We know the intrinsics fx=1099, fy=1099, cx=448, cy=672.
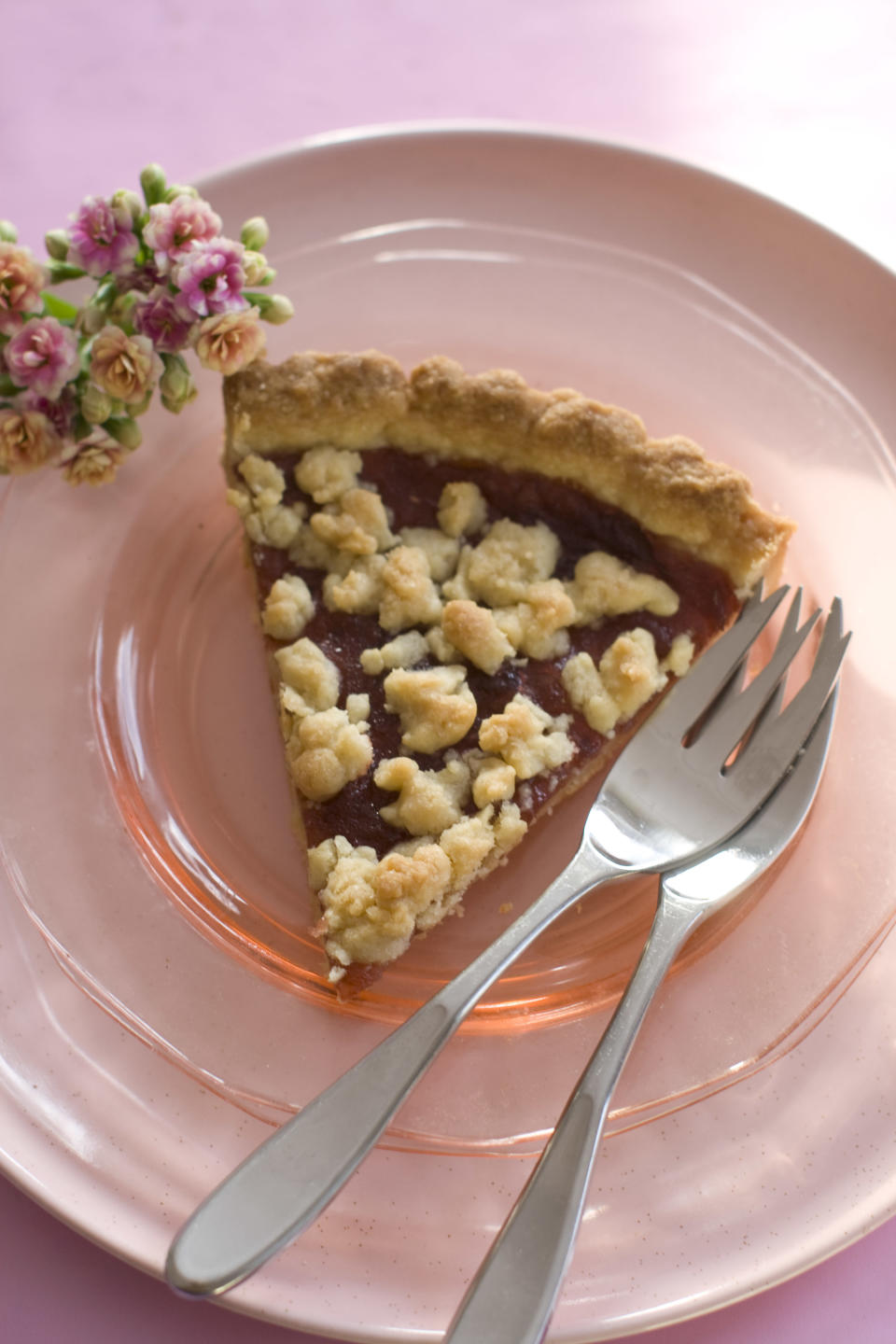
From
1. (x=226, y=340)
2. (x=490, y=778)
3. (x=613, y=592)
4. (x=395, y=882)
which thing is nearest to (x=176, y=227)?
(x=226, y=340)

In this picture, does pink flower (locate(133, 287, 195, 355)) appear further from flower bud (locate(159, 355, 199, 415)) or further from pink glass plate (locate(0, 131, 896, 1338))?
pink glass plate (locate(0, 131, 896, 1338))

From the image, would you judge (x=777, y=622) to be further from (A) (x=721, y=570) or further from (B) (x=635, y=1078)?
(B) (x=635, y=1078)

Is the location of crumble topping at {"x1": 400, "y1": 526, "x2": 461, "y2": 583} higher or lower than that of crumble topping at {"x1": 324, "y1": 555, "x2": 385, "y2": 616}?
higher

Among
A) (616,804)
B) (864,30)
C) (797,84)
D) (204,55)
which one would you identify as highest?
(864,30)

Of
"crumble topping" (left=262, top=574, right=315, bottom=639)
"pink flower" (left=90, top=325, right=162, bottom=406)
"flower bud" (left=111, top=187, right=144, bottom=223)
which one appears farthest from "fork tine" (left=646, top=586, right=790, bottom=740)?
"flower bud" (left=111, top=187, right=144, bottom=223)

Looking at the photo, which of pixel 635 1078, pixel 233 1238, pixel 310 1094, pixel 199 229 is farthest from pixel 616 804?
pixel 199 229

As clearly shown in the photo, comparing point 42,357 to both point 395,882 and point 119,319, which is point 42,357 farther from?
point 395,882

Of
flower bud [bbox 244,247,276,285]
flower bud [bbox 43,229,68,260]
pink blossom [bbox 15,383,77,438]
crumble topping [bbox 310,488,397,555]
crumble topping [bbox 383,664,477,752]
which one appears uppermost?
flower bud [bbox 244,247,276,285]
